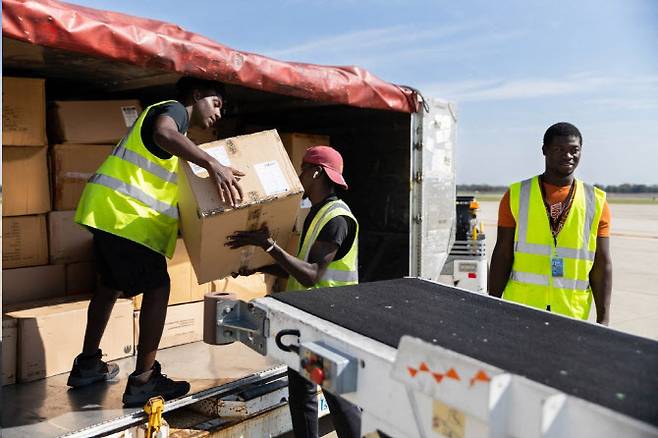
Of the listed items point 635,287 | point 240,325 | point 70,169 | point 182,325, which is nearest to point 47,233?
point 70,169

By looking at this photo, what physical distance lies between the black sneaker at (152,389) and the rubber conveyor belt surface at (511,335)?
1.12 m

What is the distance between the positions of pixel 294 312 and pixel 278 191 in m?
1.15

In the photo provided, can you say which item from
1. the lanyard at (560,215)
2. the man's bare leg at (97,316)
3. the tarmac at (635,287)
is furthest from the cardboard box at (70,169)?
the tarmac at (635,287)

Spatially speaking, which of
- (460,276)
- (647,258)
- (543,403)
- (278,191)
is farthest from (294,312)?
(647,258)

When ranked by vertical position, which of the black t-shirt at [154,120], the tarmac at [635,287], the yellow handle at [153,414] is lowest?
the tarmac at [635,287]

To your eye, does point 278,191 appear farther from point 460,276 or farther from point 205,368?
point 460,276

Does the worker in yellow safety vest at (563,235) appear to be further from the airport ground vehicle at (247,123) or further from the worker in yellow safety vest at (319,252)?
the airport ground vehicle at (247,123)

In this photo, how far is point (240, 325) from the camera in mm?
2059

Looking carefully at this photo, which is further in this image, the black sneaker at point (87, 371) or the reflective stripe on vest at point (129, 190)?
the black sneaker at point (87, 371)

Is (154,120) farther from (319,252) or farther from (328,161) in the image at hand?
(319,252)

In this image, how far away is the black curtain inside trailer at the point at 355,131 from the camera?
13.3 feet

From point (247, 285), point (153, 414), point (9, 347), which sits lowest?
point (153, 414)

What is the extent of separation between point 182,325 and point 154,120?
5.23ft

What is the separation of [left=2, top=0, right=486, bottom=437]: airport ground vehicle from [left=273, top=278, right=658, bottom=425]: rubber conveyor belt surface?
3.98 feet
